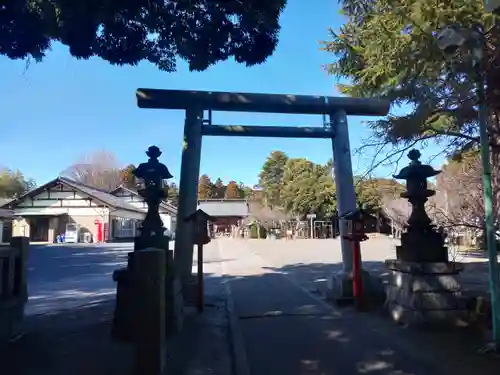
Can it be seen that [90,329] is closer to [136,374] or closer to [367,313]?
[136,374]

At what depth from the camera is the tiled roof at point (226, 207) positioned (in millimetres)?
58469

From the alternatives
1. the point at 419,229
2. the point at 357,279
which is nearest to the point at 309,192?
the point at 357,279

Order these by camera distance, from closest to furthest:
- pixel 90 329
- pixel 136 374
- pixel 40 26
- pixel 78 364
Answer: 1. pixel 136 374
2. pixel 78 364
3. pixel 40 26
4. pixel 90 329

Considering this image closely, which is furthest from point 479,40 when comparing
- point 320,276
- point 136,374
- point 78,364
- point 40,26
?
point 320,276

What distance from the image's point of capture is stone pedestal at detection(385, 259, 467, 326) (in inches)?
240

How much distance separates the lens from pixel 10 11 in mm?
5250

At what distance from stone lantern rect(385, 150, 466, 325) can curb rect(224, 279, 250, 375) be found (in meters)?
2.41

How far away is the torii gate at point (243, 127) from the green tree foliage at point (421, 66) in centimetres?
75

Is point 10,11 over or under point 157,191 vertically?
over

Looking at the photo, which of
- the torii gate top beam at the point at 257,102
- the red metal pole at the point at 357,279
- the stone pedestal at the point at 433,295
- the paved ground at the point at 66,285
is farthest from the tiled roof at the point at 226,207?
the stone pedestal at the point at 433,295

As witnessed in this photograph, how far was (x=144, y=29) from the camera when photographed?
19.5ft

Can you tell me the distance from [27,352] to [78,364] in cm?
91

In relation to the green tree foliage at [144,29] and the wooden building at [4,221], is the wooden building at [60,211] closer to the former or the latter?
the wooden building at [4,221]

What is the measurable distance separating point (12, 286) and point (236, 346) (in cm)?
309
